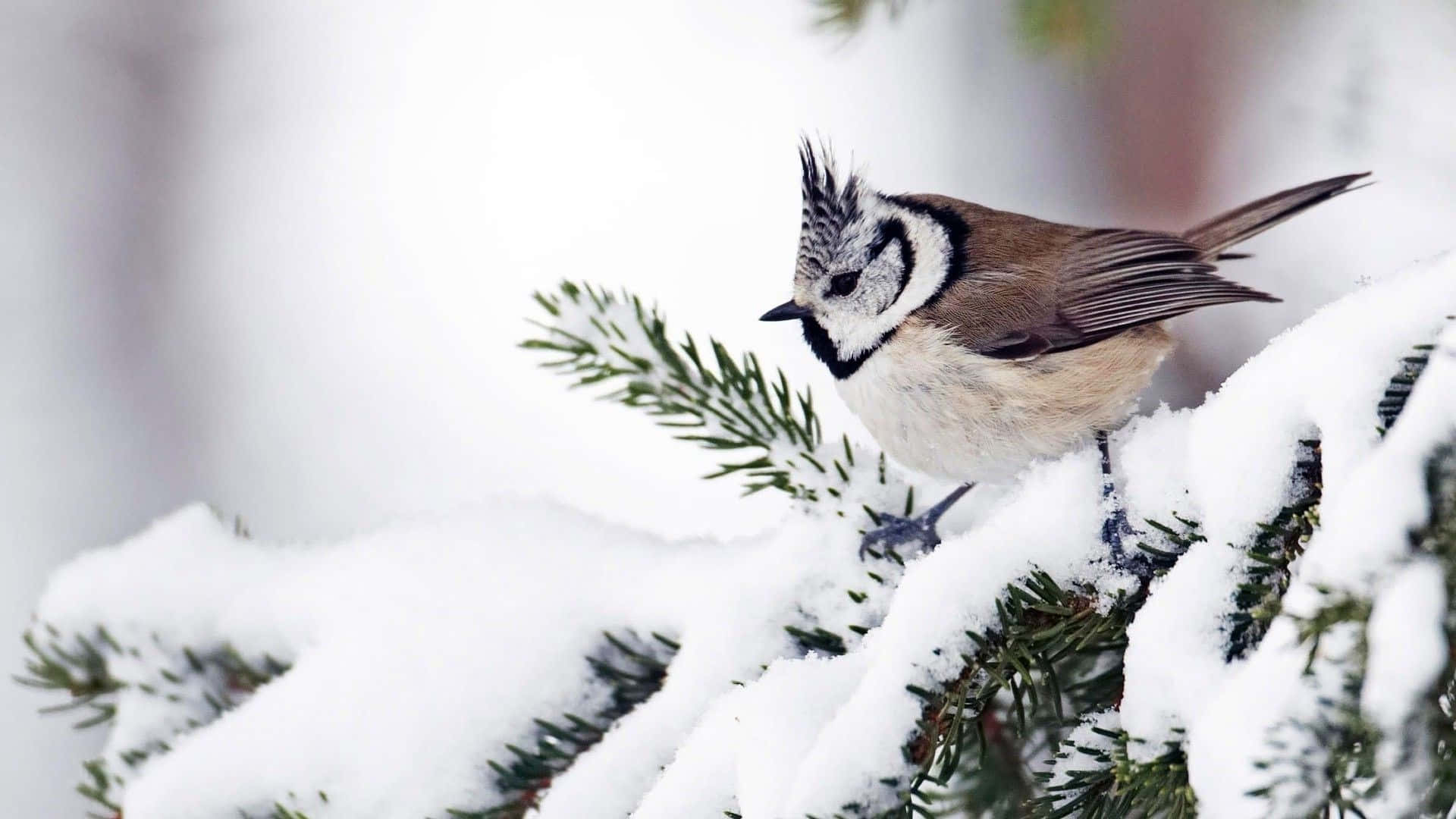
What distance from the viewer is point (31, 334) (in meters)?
4.85

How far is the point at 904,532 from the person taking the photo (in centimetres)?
158

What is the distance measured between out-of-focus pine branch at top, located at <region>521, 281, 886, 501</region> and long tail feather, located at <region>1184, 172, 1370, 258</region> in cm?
101

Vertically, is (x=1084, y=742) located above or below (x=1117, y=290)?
below

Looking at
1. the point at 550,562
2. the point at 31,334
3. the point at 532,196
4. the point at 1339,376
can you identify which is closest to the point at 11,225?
the point at 31,334

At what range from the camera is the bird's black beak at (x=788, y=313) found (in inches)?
87.5

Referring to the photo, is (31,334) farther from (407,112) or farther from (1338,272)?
(1338,272)

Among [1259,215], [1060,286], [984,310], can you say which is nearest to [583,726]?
[984,310]

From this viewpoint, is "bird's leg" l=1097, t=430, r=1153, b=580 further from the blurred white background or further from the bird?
the blurred white background

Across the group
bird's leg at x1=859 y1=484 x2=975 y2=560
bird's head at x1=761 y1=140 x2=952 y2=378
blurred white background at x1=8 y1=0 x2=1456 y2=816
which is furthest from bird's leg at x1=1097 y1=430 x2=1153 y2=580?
blurred white background at x1=8 y1=0 x2=1456 y2=816

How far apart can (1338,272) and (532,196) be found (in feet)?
10.6

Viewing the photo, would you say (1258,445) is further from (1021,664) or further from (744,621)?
(744,621)

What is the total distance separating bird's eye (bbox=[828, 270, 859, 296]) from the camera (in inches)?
87.9

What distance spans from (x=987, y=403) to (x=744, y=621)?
747mm

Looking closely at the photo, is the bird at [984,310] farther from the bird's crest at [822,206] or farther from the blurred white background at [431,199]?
the blurred white background at [431,199]
